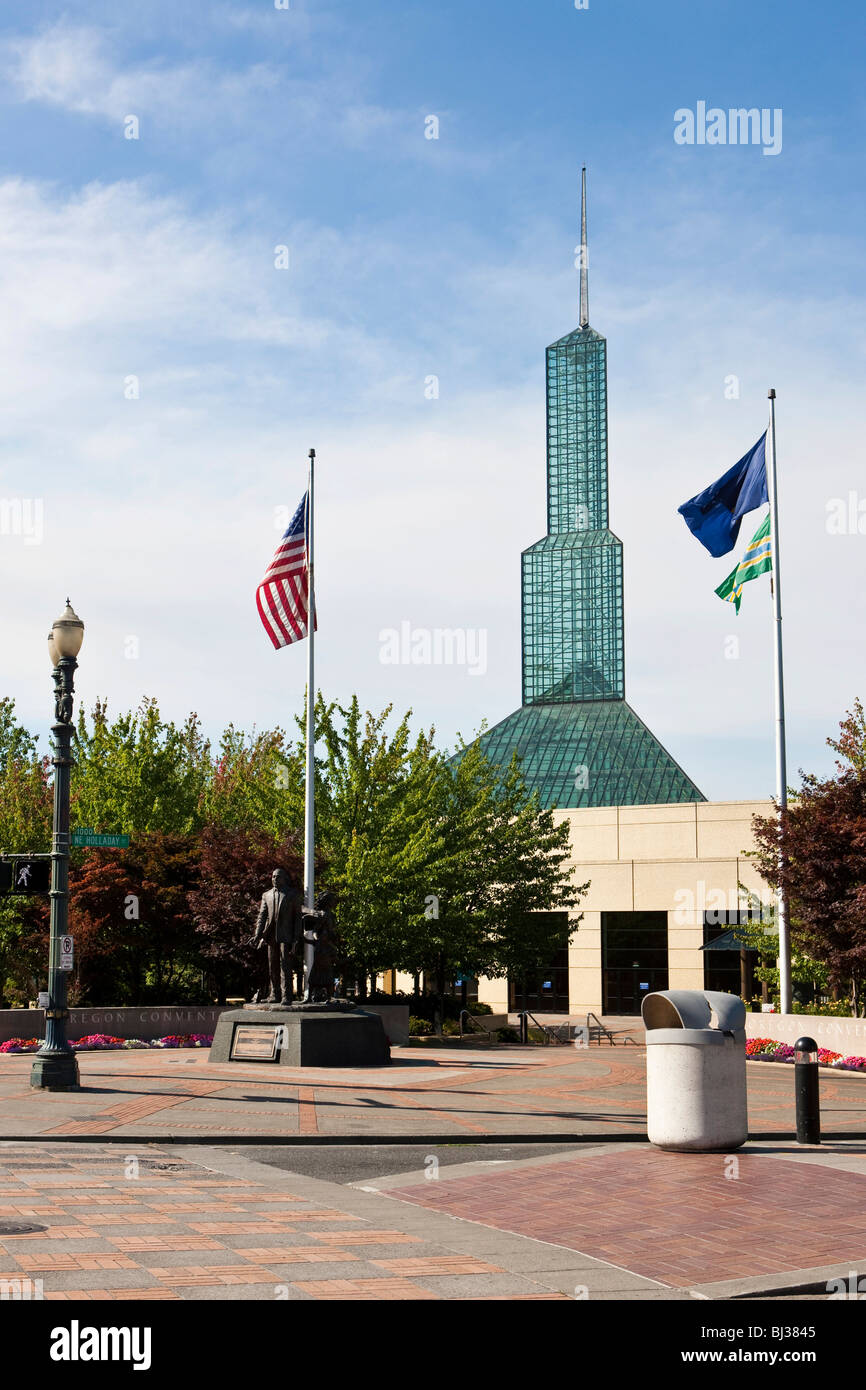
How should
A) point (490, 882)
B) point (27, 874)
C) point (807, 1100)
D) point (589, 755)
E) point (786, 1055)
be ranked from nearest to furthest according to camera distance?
point (807, 1100), point (27, 874), point (786, 1055), point (490, 882), point (589, 755)

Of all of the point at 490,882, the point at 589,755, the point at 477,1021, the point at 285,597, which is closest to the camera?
the point at 285,597

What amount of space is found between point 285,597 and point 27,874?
7604mm

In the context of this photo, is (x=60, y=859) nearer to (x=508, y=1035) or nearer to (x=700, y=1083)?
(x=700, y=1083)

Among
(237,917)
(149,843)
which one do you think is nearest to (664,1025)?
(237,917)

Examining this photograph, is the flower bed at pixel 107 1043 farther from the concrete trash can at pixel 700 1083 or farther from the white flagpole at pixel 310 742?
the concrete trash can at pixel 700 1083

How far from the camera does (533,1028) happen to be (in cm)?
3959

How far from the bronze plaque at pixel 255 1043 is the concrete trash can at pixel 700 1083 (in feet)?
31.4

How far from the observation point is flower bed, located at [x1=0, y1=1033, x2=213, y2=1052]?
2595cm

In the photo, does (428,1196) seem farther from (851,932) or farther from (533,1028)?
(533,1028)

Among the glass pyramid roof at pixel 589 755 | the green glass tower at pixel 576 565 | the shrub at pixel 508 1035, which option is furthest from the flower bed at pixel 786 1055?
the green glass tower at pixel 576 565

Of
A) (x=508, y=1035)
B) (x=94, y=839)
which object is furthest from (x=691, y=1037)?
(x=508, y=1035)

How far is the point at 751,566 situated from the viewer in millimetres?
30203

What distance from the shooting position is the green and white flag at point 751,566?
98.7 feet

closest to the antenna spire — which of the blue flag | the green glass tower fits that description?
the green glass tower
